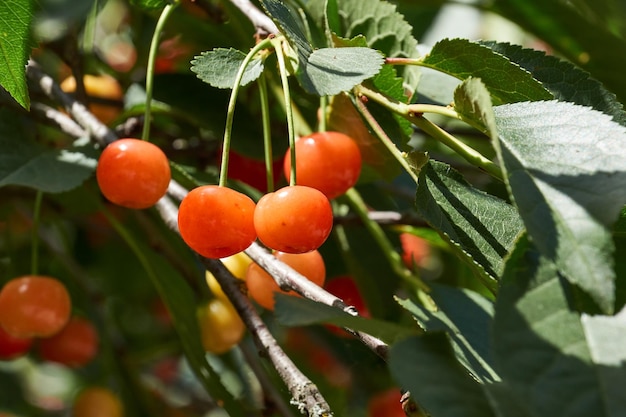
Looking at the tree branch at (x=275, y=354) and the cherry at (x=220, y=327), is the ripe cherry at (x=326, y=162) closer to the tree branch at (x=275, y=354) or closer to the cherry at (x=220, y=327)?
the tree branch at (x=275, y=354)

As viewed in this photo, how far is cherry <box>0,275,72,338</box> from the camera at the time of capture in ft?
3.27

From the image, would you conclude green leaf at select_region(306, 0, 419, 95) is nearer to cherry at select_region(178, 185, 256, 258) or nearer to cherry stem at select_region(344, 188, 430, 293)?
cherry stem at select_region(344, 188, 430, 293)

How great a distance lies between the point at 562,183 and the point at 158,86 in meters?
0.75

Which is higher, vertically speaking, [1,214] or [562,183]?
[562,183]

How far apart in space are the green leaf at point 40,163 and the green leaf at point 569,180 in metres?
0.50

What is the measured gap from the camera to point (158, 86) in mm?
1184

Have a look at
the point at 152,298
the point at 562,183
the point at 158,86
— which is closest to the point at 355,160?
the point at 562,183

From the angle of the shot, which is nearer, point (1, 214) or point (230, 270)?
point (230, 270)

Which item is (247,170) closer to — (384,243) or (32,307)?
(384,243)

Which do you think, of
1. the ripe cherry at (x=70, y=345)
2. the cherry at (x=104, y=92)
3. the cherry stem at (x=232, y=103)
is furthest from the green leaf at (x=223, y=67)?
the ripe cherry at (x=70, y=345)

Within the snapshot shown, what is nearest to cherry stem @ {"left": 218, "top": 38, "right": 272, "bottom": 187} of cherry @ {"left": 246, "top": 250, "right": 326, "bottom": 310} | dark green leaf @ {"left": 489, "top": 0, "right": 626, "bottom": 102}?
cherry @ {"left": 246, "top": 250, "right": 326, "bottom": 310}

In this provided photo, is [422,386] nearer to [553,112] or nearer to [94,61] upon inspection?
[553,112]

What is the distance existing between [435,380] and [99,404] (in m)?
1.15

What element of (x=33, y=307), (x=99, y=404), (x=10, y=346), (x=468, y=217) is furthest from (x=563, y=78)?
(x=99, y=404)
